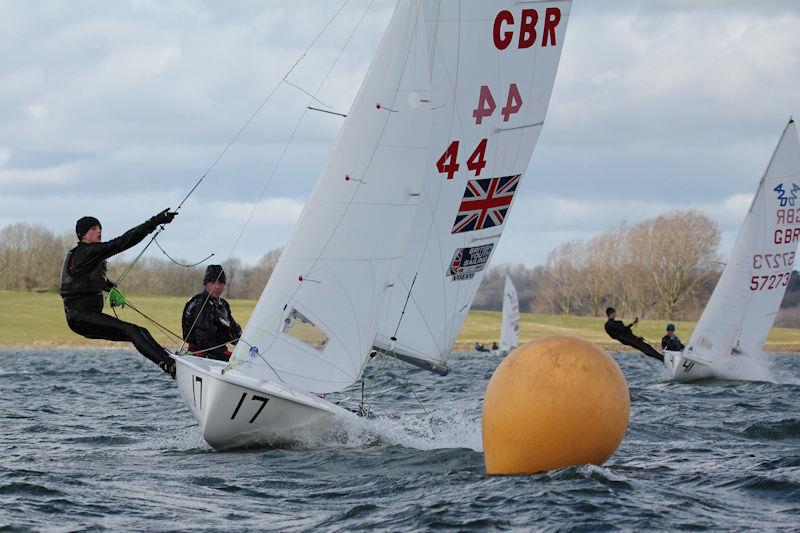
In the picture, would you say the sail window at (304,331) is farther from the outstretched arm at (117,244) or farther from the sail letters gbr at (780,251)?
the sail letters gbr at (780,251)

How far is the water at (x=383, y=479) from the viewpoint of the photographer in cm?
736

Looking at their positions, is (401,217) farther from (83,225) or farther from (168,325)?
(168,325)

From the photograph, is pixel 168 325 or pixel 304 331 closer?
pixel 304 331

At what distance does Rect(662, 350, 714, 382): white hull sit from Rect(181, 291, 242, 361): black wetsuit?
45.7 ft

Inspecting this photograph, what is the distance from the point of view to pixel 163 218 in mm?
10125

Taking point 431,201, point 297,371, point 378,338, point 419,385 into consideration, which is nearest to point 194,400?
point 297,371

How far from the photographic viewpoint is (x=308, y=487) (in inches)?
349

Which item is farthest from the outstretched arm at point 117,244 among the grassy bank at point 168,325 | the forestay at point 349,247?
the grassy bank at point 168,325

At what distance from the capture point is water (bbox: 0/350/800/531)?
7.36 m

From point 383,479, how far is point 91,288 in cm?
355

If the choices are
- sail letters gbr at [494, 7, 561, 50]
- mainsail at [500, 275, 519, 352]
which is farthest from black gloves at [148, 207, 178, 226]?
mainsail at [500, 275, 519, 352]

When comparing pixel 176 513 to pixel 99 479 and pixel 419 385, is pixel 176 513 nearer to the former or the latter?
pixel 99 479

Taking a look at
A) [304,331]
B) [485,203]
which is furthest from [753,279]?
[304,331]

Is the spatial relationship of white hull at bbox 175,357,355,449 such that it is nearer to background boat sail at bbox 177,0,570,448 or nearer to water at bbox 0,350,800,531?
background boat sail at bbox 177,0,570,448
